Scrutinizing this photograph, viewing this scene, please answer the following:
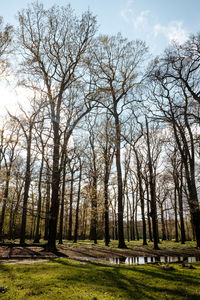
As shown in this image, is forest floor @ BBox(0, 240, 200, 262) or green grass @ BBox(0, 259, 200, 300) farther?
forest floor @ BBox(0, 240, 200, 262)

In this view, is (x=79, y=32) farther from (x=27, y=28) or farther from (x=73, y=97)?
(x=73, y=97)

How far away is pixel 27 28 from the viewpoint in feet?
44.4

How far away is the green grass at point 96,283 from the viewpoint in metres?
4.99

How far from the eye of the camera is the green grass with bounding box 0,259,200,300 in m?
4.99

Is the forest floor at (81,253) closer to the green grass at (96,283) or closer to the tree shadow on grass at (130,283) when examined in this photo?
the green grass at (96,283)

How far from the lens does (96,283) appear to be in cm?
596

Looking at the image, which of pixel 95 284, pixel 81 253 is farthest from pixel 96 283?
pixel 81 253

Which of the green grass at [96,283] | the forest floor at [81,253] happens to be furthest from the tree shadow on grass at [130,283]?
the forest floor at [81,253]

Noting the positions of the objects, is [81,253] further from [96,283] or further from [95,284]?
[95,284]

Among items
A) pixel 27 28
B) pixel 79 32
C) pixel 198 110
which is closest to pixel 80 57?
pixel 79 32

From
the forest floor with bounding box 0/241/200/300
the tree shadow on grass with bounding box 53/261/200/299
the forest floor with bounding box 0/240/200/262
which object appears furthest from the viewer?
the forest floor with bounding box 0/240/200/262

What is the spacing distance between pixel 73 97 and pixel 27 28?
18.2 ft

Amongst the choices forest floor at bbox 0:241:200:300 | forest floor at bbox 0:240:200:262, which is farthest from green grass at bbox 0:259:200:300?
forest floor at bbox 0:240:200:262

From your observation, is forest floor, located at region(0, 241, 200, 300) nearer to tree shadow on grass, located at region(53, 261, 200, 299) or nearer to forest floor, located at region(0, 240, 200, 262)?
tree shadow on grass, located at region(53, 261, 200, 299)
